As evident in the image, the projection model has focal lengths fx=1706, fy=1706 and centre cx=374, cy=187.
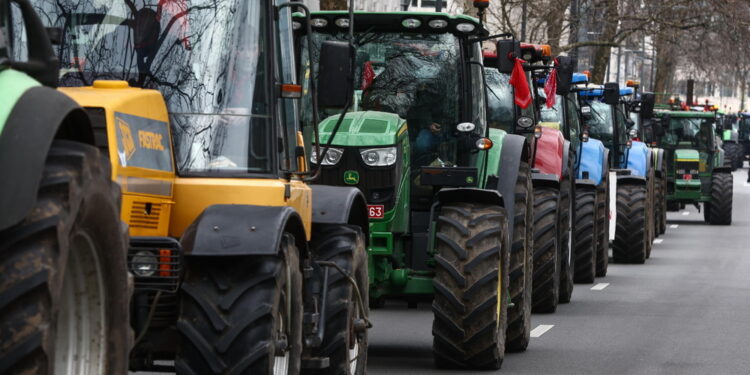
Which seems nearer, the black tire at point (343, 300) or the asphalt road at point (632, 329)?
the black tire at point (343, 300)

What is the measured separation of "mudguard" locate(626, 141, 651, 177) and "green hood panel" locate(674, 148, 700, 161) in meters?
8.73

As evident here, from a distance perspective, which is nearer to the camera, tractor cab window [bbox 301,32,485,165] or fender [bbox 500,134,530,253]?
tractor cab window [bbox 301,32,485,165]

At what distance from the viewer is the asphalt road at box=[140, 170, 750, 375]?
1241cm

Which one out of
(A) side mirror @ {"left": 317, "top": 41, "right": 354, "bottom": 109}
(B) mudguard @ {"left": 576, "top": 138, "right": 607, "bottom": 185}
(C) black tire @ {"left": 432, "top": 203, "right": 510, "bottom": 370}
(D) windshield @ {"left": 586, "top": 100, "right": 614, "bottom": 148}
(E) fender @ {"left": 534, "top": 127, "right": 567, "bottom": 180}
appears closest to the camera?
(A) side mirror @ {"left": 317, "top": 41, "right": 354, "bottom": 109}

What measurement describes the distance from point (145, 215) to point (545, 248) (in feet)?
29.5

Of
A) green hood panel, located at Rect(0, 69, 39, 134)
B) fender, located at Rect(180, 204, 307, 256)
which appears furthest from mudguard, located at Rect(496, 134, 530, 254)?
green hood panel, located at Rect(0, 69, 39, 134)

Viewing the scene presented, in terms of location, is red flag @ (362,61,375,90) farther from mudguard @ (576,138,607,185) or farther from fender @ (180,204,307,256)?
mudguard @ (576,138,607,185)

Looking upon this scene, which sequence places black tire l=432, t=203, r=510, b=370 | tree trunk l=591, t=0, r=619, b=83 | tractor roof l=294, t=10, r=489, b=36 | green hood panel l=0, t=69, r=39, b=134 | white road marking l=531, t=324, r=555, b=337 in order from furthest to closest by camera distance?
tree trunk l=591, t=0, r=619, b=83 < white road marking l=531, t=324, r=555, b=337 < tractor roof l=294, t=10, r=489, b=36 < black tire l=432, t=203, r=510, b=370 < green hood panel l=0, t=69, r=39, b=134

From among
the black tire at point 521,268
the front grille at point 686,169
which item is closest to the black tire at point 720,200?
the front grille at point 686,169

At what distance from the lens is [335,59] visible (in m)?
7.89

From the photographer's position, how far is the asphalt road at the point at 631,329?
1241 centimetres

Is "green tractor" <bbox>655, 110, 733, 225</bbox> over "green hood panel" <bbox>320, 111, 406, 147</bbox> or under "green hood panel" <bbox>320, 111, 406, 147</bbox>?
under

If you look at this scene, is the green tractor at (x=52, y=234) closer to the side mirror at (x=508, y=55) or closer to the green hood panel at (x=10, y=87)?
the green hood panel at (x=10, y=87)

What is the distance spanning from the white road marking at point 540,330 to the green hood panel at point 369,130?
11.0 feet
